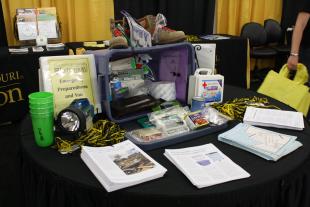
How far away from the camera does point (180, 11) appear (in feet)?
12.6

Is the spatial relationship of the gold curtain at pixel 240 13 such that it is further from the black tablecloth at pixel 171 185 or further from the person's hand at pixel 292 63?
the black tablecloth at pixel 171 185

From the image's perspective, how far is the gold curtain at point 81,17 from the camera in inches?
125

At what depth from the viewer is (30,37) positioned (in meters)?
2.91

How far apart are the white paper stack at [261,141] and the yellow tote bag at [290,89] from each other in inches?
23.9

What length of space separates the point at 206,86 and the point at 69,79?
1.94 feet

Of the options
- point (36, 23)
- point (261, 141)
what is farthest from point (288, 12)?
point (261, 141)

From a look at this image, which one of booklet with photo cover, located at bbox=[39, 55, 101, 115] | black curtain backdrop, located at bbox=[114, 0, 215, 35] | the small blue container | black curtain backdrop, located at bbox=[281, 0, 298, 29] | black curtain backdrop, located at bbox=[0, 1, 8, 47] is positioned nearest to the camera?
booklet with photo cover, located at bbox=[39, 55, 101, 115]

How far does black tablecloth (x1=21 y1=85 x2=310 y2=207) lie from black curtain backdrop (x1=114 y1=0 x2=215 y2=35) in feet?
8.81

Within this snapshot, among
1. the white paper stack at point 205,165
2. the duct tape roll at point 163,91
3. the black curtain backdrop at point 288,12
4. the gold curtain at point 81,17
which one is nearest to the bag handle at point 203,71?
the duct tape roll at point 163,91

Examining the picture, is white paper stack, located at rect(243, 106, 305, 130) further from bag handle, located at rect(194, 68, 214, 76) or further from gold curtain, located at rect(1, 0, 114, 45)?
gold curtain, located at rect(1, 0, 114, 45)

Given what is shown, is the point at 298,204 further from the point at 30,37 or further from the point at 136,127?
the point at 30,37

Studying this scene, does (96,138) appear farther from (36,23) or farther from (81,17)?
(81,17)

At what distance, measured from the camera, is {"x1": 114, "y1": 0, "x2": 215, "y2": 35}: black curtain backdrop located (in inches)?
142

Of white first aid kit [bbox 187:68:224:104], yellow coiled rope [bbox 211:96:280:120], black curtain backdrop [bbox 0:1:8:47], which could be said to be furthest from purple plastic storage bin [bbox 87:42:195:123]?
black curtain backdrop [bbox 0:1:8:47]
